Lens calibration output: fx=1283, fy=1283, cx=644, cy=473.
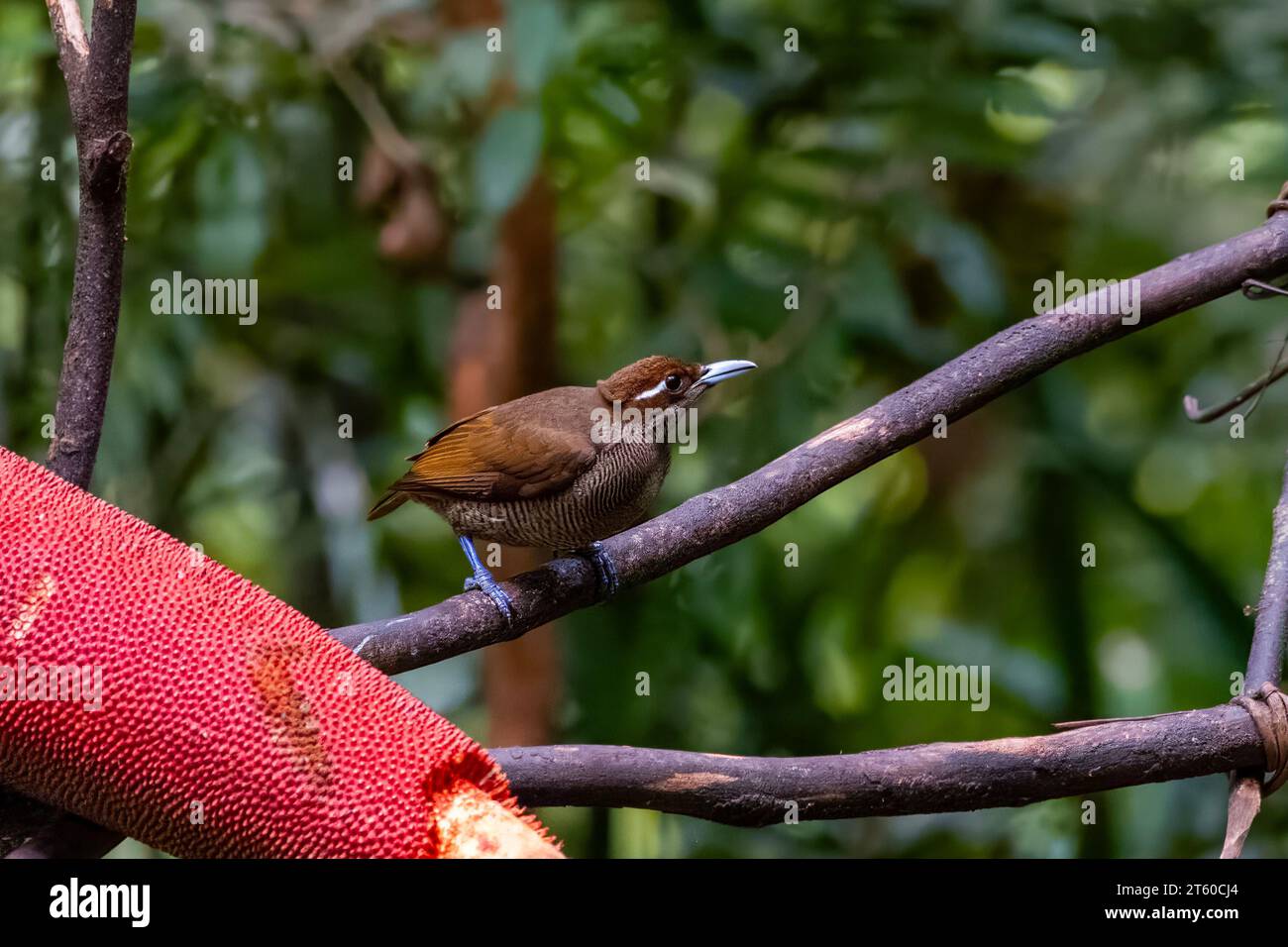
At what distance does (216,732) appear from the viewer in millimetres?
1010

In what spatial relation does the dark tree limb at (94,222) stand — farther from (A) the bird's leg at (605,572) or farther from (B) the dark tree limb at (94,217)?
(A) the bird's leg at (605,572)

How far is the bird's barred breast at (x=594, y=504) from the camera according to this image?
215 cm

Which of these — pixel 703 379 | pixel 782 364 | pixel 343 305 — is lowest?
pixel 703 379

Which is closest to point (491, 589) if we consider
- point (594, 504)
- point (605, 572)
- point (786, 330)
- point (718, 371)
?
point (605, 572)

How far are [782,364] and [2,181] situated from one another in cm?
214

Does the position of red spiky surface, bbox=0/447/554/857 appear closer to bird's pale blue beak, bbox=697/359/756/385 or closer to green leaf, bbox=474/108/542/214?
bird's pale blue beak, bbox=697/359/756/385

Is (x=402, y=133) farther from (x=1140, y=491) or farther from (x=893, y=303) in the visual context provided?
(x=1140, y=491)

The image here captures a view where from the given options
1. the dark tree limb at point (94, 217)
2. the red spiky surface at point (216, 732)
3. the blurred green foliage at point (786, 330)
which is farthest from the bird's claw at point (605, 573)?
the blurred green foliage at point (786, 330)

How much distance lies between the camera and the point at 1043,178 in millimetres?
3361

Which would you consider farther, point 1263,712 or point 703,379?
point 703,379

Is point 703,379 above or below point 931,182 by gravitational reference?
below

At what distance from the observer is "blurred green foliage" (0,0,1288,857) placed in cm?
308
